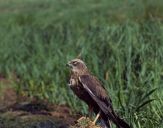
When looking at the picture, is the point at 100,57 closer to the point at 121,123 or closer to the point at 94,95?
the point at 94,95

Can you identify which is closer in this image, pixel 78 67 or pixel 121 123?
pixel 121 123

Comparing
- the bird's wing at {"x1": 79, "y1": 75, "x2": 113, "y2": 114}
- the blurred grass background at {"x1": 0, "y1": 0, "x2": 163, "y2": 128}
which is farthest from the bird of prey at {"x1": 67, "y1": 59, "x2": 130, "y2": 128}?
the blurred grass background at {"x1": 0, "y1": 0, "x2": 163, "y2": 128}

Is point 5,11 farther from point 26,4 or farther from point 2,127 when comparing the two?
point 2,127

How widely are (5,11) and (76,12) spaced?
122 inches

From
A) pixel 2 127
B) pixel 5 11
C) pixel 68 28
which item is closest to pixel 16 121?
pixel 2 127

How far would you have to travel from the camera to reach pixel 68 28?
12094 millimetres

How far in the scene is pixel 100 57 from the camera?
9.66m

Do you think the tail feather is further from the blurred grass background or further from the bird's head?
the bird's head

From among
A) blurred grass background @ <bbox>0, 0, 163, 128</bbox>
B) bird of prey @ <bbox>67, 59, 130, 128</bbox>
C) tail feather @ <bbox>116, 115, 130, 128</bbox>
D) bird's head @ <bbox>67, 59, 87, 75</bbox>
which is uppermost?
blurred grass background @ <bbox>0, 0, 163, 128</bbox>

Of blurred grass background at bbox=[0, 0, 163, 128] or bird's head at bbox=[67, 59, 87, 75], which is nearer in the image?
bird's head at bbox=[67, 59, 87, 75]

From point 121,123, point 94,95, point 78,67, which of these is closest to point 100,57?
point 78,67

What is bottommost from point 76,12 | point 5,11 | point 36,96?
point 36,96

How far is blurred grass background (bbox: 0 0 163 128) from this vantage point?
306 inches

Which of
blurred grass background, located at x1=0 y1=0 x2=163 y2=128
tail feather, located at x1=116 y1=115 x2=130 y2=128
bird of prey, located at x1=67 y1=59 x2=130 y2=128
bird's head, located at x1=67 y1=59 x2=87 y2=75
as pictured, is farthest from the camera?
blurred grass background, located at x1=0 y1=0 x2=163 y2=128
